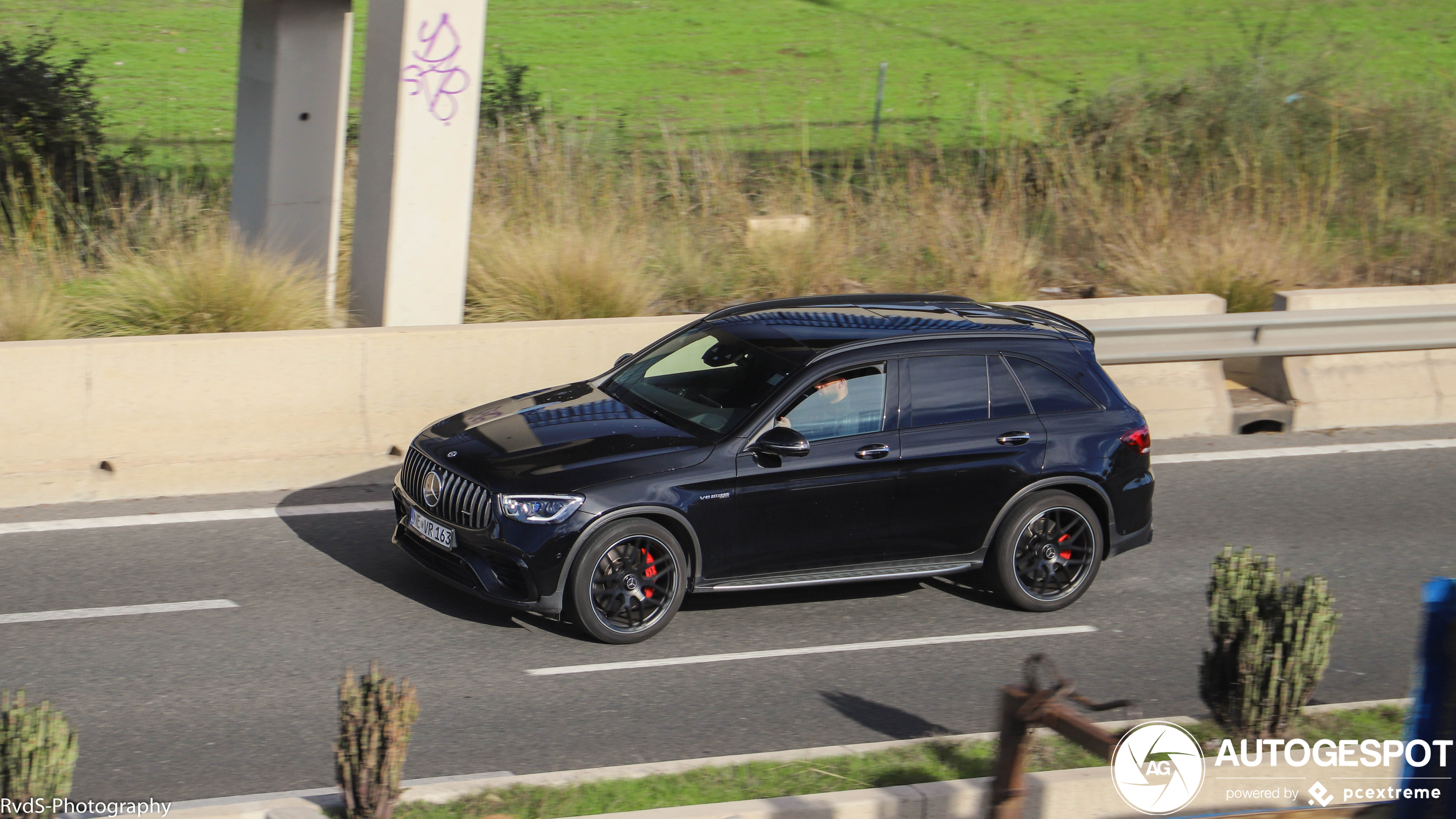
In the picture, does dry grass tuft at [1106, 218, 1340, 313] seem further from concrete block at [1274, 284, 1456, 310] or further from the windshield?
the windshield

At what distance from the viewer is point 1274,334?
11.2m

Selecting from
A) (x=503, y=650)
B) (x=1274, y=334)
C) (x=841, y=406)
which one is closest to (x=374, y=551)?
(x=503, y=650)

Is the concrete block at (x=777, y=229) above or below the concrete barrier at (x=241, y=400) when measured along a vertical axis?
above

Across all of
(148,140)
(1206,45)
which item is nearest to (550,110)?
(148,140)

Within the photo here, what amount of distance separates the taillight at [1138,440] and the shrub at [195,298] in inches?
235

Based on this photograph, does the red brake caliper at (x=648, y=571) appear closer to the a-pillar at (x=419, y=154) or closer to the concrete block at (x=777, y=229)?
the a-pillar at (x=419, y=154)

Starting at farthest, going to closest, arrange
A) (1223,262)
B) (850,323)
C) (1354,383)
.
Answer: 1. (1223,262)
2. (1354,383)
3. (850,323)

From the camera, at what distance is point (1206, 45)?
27.3m

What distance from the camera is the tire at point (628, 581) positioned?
6594mm

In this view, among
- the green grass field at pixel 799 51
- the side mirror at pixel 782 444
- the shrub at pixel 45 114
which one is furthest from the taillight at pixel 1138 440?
the shrub at pixel 45 114

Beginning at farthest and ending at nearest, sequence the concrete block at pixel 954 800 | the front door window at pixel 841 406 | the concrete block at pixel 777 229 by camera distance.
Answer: the concrete block at pixel 777 229
the front door window at pixel 841 406
the concrete block at pixel 954 800

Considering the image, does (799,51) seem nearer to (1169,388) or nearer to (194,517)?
(1169,388)

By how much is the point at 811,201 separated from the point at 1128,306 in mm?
3660

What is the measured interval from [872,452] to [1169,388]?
4.81 meters
